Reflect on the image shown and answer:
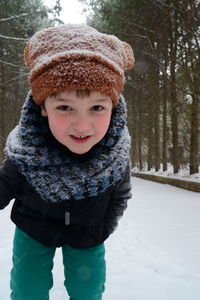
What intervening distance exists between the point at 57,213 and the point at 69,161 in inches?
11.1

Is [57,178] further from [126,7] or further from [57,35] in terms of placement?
[126,7]

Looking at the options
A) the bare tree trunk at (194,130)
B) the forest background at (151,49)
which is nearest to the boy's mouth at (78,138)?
the forest background at (151,49)

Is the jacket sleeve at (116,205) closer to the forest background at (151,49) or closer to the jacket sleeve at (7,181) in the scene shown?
the jacket sleeve at (7,181)

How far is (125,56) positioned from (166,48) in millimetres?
11847

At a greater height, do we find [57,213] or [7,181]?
[7,181]

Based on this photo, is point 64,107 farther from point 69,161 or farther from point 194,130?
point 194,130

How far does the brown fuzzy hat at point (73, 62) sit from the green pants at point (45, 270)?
772 millimetres

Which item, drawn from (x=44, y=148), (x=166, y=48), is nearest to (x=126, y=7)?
(x=166, y=48)

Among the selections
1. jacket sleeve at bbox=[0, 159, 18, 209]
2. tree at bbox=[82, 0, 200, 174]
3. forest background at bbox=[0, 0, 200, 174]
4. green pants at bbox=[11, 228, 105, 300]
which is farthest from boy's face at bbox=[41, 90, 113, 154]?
tree at bbox=[82, 0, 200, 174]

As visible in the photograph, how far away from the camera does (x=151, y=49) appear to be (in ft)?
43.9

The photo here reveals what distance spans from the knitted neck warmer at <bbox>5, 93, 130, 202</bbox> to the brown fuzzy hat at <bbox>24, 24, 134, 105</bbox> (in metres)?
0.15

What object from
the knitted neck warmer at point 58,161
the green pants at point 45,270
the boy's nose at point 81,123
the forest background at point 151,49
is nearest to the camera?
the boy's nose at point 81,123

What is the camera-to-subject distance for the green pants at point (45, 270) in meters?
1.57

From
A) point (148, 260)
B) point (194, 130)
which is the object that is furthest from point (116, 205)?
point (194, 130)
